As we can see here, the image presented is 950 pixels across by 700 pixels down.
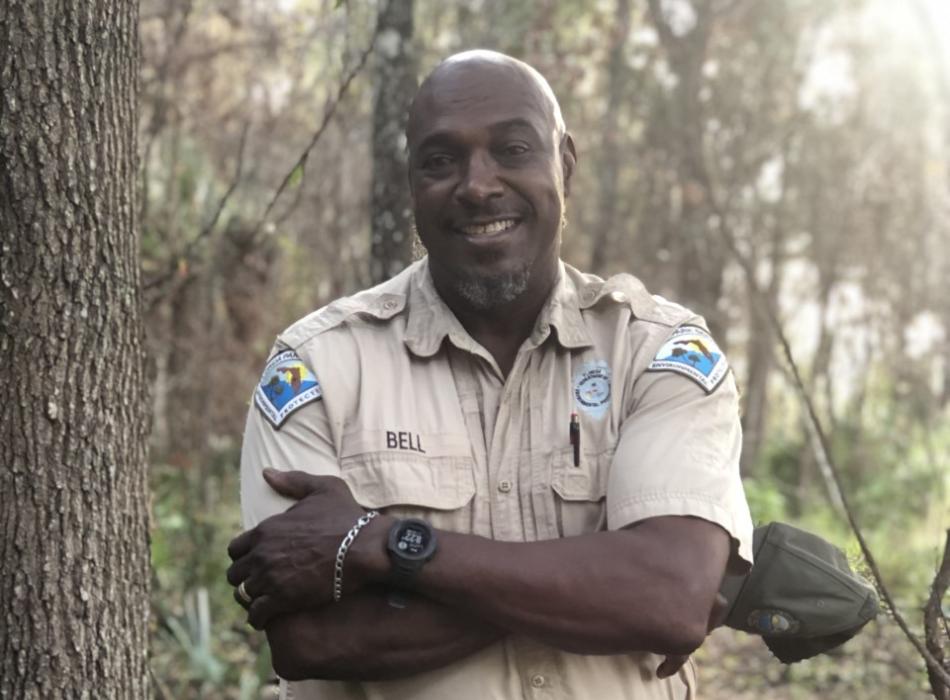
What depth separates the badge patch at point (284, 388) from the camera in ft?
8.21

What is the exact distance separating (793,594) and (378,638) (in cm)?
101

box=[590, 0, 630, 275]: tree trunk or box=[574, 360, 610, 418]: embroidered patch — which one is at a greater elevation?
box=[590, 0, 630, 275]: tree trunk

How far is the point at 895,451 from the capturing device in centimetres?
1139

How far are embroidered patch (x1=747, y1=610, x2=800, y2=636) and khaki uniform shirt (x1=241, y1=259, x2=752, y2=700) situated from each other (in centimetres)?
22

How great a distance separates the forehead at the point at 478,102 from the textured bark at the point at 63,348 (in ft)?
2.58

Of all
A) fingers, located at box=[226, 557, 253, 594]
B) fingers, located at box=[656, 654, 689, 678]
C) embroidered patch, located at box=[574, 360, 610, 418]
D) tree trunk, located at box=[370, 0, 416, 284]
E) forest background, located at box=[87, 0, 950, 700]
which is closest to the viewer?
fingers, located at box=[226, 557, 253, 594]

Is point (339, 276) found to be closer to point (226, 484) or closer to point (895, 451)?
point (226, 484)

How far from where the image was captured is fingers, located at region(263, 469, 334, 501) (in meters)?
2.36

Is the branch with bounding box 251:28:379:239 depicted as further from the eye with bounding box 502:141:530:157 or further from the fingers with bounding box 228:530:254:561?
the fingers with bounding box 228:530:254:561

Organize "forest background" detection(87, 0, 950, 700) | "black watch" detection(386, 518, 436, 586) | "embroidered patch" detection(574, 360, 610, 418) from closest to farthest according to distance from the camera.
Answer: "black watch" detection(386, 518, 436, 586) → "embroidered patch" detection(574, 360, 610, 418) → "forest background" detection(87, 0, 950, 700)

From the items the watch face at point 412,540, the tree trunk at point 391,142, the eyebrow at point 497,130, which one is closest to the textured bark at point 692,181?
the tree trunk at point 391,142

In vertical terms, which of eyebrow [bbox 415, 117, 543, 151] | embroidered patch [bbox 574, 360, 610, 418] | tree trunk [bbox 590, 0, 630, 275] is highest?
tree trunk [bbox 590, 0, 630, 275]

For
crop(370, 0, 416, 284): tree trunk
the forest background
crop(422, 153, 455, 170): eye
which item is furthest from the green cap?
the forest background

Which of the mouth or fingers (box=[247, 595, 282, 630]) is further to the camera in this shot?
the mouth
